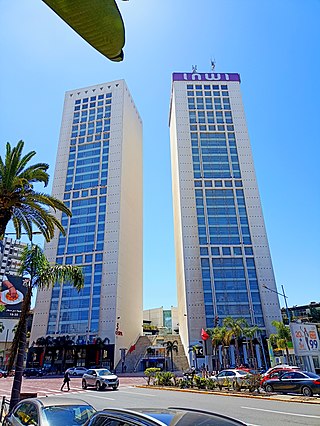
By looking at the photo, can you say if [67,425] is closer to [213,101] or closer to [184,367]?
[184,367]

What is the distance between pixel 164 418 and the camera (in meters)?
3.39

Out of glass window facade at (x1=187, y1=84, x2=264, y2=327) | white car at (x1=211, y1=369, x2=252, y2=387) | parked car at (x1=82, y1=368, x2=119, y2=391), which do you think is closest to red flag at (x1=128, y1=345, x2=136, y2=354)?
glass window facade at (x1=187, y1=84, x2=264, y2=327)

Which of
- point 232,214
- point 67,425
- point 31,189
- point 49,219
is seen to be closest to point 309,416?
point 67,425

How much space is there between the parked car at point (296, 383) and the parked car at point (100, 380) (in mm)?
11299

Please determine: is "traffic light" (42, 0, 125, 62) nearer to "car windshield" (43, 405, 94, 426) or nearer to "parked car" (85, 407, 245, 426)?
"parked car" (85, 407, 245, 426)

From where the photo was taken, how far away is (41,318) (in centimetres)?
6400

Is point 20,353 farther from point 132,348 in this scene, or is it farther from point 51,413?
point 132,348

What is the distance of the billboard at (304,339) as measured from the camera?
20984 mm

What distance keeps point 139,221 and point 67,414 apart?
8426 centimetres

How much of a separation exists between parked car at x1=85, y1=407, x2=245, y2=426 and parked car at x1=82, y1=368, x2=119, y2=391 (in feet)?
75.2

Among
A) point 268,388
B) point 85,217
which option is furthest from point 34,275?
point 85,217

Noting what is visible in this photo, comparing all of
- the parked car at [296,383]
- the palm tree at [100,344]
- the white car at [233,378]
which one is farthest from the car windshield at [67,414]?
the palm tree at [100,344]

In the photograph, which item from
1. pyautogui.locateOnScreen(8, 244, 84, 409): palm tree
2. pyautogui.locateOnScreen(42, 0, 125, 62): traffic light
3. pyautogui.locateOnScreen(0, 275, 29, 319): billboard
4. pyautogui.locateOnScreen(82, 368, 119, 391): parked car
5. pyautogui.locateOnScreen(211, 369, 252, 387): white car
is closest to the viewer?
pyautogui.locateOnScreen(42, 0, 125, 62): traffic light

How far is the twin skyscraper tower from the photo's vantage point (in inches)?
2400
